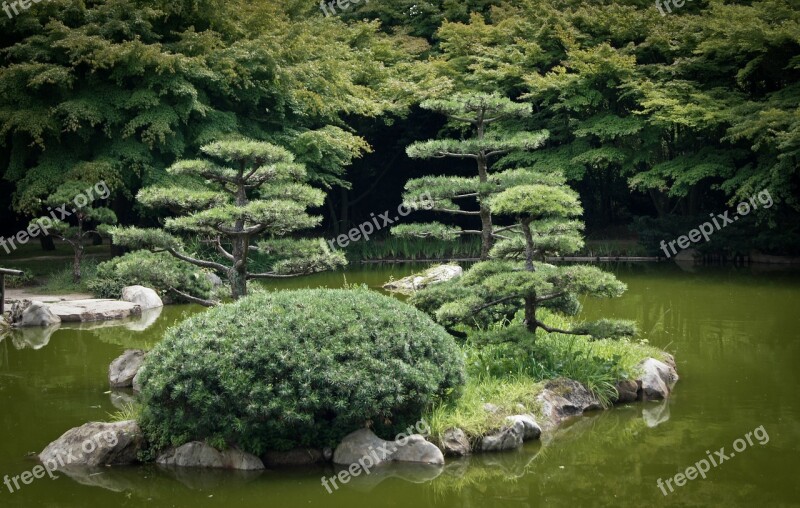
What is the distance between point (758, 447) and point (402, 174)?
61.3 feet

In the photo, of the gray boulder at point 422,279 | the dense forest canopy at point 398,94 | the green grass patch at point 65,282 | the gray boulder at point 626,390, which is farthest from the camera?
the dense forest canopy at point 398,94

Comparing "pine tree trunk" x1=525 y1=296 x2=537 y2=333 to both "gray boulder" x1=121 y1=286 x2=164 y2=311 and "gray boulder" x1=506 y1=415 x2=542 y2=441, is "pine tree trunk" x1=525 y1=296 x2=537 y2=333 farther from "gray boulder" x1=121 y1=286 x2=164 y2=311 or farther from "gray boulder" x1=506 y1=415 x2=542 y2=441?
"gray boulder" x1=121 y1=286 x2=164 y2=311

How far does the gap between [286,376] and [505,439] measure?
68.4 inches

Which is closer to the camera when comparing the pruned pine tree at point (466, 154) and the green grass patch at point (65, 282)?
the pruned pine tree at point (466, 154)

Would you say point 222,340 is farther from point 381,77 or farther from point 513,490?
Result: point 381,77

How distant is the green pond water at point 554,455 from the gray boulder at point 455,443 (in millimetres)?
120

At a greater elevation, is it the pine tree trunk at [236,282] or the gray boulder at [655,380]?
the pine tree trunk at [236,282]

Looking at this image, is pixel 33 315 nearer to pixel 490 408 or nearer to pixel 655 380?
pixel 490 408

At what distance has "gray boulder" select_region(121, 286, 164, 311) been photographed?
13328 mm

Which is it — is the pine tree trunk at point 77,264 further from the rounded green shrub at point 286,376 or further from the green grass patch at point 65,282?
the rounded green shrub at point 286,376

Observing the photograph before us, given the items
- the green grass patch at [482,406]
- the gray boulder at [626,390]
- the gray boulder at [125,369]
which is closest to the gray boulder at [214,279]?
the gray boulder at [125,369]

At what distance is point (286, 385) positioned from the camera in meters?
5.82

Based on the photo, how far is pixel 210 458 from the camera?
604 cm

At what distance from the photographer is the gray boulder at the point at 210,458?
5996mm
